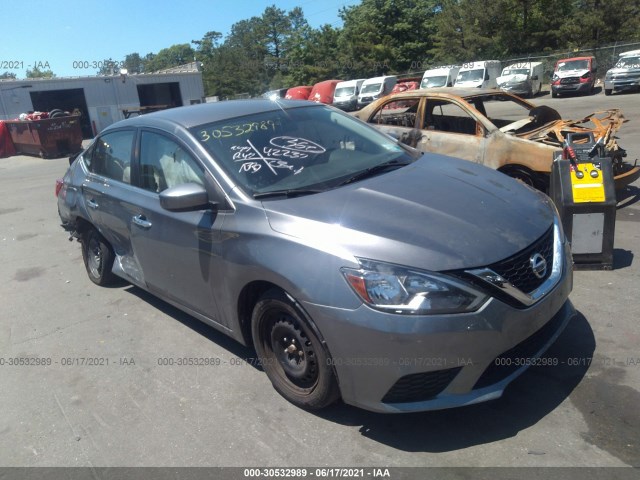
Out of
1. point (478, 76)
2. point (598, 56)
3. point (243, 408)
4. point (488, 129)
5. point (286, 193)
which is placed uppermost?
point (286, 193)

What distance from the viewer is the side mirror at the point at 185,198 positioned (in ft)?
11.0

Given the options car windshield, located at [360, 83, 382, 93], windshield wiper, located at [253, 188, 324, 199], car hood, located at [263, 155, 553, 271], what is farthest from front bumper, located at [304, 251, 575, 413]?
car windshield, located at [360, 83, 382, 93]

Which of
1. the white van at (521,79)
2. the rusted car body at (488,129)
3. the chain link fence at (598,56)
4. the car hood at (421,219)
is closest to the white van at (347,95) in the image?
the white van at (521,79)

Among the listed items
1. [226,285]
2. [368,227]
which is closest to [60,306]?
[226,285]

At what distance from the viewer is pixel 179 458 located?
9.85ft

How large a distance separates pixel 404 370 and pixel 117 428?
1887 millimetres

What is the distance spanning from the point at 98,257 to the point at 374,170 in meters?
3.33

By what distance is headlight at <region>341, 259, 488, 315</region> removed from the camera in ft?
8.57

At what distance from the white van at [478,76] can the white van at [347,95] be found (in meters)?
6.37

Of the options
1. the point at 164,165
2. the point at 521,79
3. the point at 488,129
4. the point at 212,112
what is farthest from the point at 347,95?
the point at 164,165

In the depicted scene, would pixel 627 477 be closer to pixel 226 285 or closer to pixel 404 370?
pixel 404 370

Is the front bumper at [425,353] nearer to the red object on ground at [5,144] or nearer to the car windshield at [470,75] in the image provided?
the red object on ground at [5,144]

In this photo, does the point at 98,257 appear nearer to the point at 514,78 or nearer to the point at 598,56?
the point at 514,78

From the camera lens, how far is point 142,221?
4.17 metres
